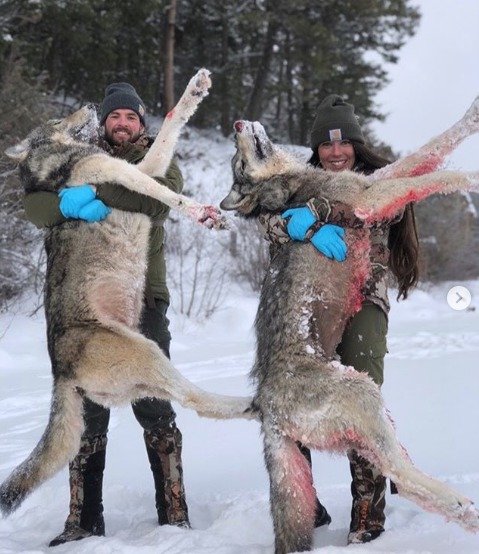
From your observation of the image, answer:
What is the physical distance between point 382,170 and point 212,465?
266cm

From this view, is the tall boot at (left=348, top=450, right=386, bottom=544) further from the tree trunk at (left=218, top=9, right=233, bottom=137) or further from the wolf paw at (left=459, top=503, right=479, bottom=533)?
the tree trunk at (left=218, top=9, right=233, bottom=137)

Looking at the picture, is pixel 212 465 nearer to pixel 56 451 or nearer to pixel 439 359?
pixel 56 451

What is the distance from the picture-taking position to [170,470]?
3.54m

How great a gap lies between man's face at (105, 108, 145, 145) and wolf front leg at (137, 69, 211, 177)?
12.8 inches

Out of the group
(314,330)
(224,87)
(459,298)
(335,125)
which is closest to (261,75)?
(224,87)

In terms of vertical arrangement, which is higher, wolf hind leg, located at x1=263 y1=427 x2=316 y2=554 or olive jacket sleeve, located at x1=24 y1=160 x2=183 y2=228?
olive jacket sleeve, located at x1=24 y1=160 x2=183 y2=228

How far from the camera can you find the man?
3404mm

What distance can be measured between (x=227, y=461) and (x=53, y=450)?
1.91m

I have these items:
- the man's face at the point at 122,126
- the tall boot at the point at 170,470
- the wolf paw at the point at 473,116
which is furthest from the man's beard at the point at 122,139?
the wolf paw at the point at 473,116

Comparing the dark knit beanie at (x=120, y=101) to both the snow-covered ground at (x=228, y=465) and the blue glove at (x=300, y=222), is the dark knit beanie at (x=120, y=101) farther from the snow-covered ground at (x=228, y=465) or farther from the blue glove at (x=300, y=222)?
the snow-covered ground at (x=228, y=465)

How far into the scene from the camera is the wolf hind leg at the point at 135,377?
123 inches

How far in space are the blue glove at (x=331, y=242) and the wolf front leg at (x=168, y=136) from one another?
103cm

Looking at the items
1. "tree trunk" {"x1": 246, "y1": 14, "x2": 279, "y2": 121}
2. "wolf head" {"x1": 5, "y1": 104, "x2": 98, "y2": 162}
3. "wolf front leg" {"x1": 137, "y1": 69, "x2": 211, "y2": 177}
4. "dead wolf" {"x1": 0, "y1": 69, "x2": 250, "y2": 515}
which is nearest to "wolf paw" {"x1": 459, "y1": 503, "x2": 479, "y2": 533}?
"dead wolf" {"x1": 0, "y1": 69, "x2": 250, "y2": 515}

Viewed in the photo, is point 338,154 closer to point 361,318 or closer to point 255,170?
point 255,170
